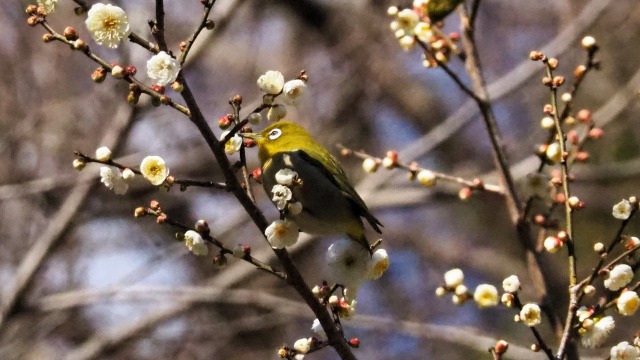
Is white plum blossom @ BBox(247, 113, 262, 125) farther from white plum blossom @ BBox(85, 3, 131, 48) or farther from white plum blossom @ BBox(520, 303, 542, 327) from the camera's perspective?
white plum blossom @ BBox(520, 303, 542, 327)

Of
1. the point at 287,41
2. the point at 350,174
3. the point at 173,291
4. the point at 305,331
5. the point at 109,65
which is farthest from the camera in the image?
the point at 287,41

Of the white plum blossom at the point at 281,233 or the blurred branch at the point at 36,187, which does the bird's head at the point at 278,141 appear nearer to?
the white plum blossom at the point at 281,233

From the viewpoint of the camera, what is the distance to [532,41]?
7.25 meters

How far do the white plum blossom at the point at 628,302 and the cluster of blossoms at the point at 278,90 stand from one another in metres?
0.66

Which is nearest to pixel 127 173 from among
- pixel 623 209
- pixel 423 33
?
pixel 623 209

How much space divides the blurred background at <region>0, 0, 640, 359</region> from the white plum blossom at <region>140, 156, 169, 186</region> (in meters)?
2.06

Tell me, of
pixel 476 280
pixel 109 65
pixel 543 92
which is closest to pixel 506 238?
pixel 476 280

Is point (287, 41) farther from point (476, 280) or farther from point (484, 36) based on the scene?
point (476, 280)

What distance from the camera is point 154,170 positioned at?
1.38 m

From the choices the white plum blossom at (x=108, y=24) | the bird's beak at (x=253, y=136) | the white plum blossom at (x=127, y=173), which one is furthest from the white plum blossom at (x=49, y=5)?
the bird's beak at (x=253, y=136)

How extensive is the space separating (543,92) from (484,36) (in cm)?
76

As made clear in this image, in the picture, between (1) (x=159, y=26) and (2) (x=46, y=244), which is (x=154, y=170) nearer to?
(1) (x=159, y=26)

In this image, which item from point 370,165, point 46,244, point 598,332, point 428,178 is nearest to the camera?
point 598,332

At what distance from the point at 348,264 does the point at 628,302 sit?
495mm
